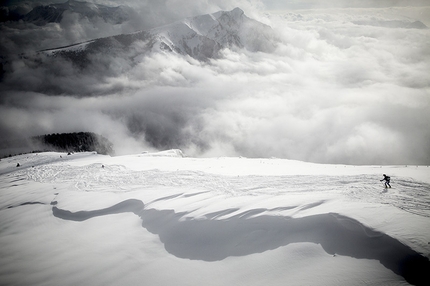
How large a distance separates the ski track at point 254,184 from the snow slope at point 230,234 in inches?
4.3

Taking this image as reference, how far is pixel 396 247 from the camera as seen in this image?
6973 mm

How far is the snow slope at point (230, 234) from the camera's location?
714 cm

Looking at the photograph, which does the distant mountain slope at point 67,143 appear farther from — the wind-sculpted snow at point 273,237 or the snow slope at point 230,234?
the wind-sculpted snow at point 273,237

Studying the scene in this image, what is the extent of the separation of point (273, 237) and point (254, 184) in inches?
232

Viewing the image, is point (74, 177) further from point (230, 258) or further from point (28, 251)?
point (230, 258)

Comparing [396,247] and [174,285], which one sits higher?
[396,247]

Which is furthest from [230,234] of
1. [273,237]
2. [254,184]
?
[254,184]

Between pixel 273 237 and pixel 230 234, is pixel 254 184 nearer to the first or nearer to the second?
pixel 230 234

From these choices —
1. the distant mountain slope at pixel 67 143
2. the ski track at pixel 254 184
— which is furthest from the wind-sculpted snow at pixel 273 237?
the distant mountain slope at pixel 67 143

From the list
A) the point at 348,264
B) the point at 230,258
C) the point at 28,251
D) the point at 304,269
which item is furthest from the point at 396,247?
the point at 28,251

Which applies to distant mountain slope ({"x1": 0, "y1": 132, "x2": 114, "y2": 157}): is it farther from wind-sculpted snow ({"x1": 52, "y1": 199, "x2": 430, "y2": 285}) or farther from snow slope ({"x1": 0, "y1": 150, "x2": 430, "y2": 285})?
wind-sculpted snow ({"x1": 52, "y1": 199, "x2": 430, "y2": 285})

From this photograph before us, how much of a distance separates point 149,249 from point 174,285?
258 cm

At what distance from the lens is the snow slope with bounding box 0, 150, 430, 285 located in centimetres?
714

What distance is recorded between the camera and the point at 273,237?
28.8 ft
